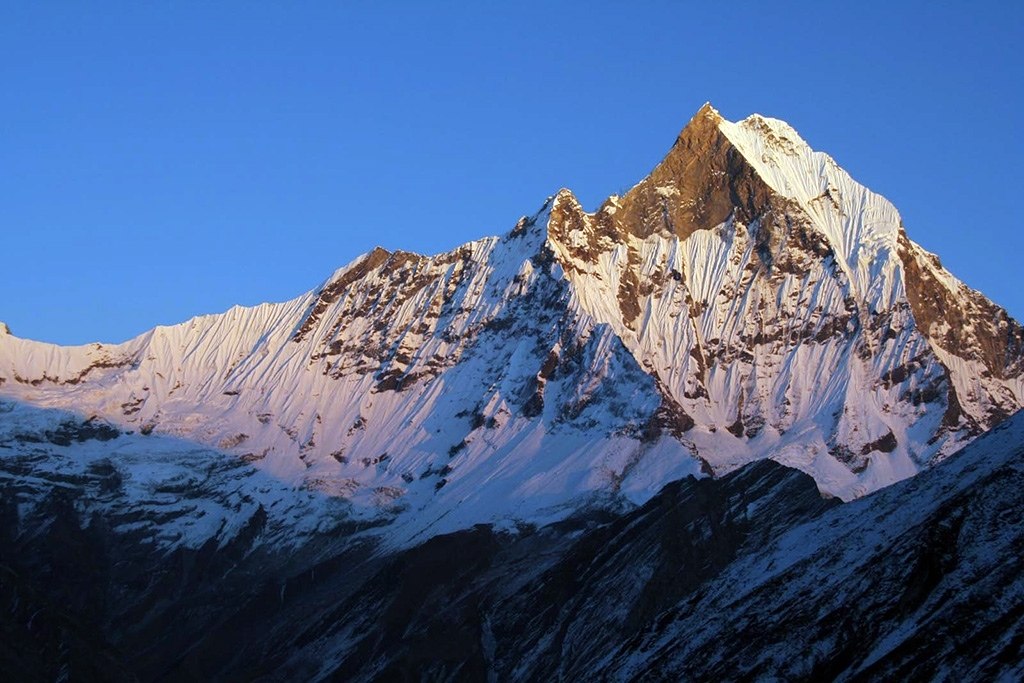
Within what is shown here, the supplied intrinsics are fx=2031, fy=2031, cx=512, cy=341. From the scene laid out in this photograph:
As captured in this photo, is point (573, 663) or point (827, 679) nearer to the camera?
point (827, 679)

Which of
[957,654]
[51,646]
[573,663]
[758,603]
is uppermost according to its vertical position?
[51,646]

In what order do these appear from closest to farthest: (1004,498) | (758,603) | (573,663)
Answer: (1004,498), (758,603), (573,663)

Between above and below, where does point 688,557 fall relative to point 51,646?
below

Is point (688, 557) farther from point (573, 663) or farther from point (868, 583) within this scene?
point (868, 583)

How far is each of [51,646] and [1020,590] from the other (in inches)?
4987

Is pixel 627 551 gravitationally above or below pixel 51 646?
below

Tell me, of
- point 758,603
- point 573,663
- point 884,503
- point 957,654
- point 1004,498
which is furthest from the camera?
point 573,663

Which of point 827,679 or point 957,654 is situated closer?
point 957,654

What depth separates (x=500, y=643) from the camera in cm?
18588

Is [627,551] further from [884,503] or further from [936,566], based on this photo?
[936,566]

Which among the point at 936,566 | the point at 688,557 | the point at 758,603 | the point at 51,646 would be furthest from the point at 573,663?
the point at 936,566

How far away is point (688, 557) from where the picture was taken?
182 meters

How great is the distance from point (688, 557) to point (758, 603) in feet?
274

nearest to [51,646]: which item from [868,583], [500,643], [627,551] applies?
[500,643]
